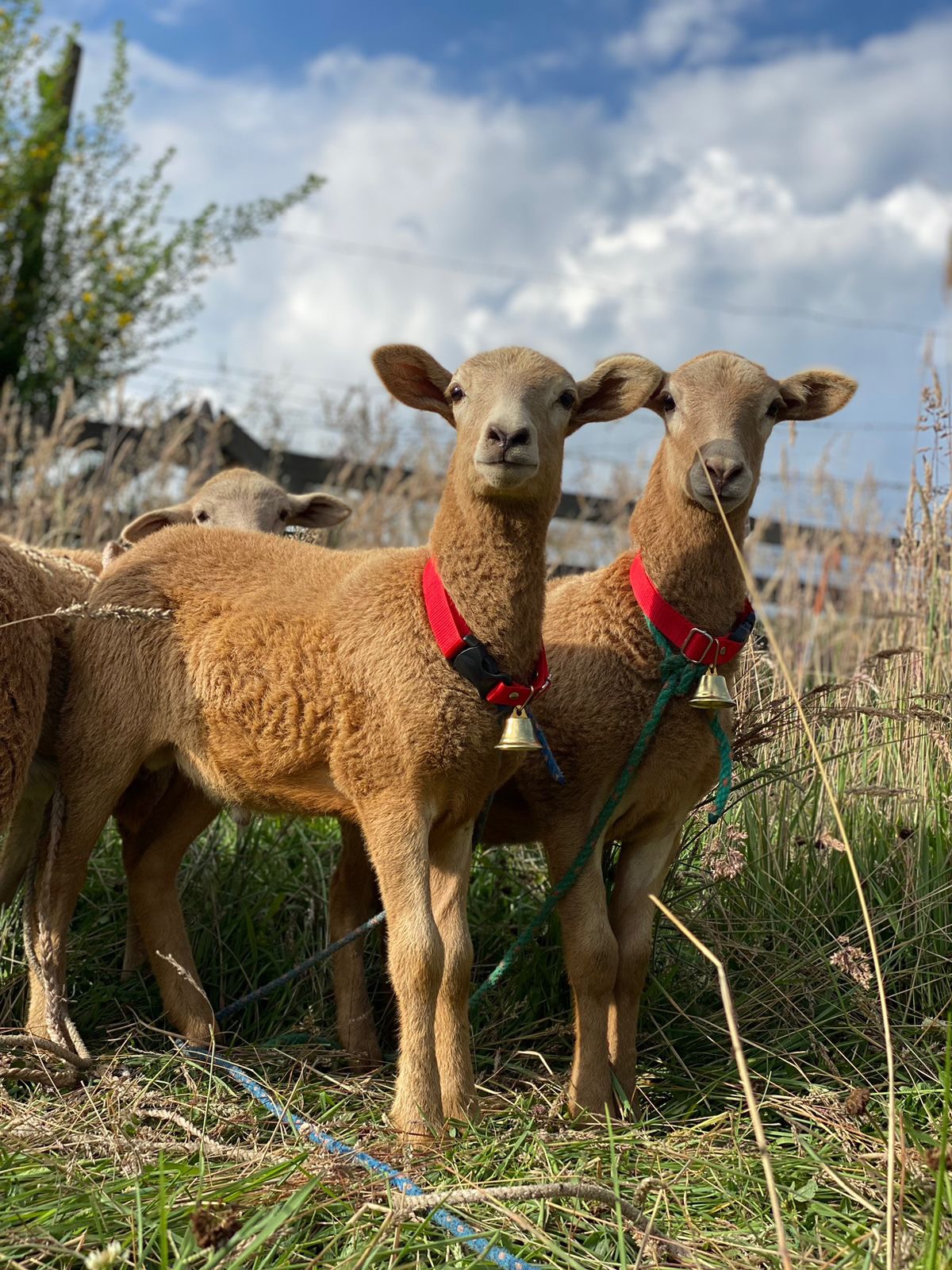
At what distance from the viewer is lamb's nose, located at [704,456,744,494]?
2957 mm

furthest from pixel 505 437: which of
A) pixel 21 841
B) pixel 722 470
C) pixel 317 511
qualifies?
pixel 317 511

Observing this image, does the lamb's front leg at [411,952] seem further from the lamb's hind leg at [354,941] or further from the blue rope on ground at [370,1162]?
the lamb's hind leg at [354,941]

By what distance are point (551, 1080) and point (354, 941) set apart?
0.68 m

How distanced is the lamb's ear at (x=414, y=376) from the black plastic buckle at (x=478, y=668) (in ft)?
2.43

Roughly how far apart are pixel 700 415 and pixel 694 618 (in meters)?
0.54

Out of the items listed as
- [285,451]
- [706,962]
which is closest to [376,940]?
[706,962]

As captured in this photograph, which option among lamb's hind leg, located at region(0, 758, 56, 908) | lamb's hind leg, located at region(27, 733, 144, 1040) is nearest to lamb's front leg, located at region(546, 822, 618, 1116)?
lamb's hind leg, located at region(27, 733, 144, 1040)

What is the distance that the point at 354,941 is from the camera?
3369 millimetres

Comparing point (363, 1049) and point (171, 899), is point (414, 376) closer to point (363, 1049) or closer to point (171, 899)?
point (171, 899)

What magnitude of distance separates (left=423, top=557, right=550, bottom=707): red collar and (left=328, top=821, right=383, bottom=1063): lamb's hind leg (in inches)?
31.9

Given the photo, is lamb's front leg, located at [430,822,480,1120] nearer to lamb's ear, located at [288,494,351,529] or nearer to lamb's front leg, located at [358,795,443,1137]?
lamb's front leg, located at [358,795,443,1137]

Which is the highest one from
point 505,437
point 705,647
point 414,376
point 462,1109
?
point 414,376

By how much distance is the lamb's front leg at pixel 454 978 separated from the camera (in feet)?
9.05

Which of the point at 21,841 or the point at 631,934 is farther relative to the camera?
the point at 21,841
